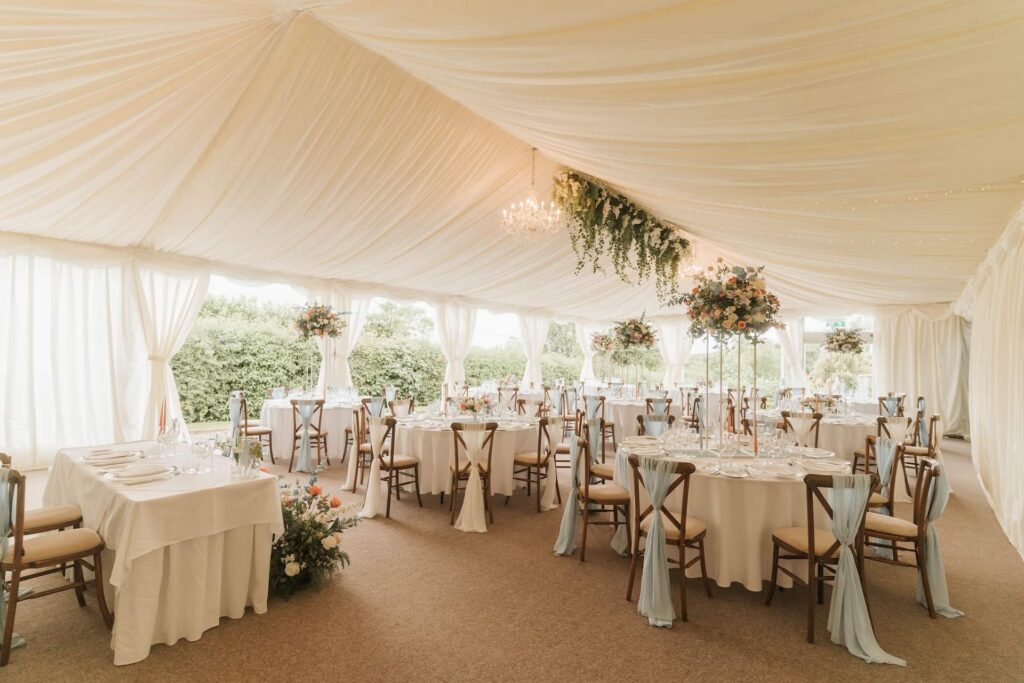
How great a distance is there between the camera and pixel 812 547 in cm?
311

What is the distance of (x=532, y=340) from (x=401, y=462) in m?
9.57

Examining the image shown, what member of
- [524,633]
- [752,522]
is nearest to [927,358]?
[752,522]

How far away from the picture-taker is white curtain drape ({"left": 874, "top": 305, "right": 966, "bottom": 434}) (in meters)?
11.4

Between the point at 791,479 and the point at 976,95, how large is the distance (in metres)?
2.39

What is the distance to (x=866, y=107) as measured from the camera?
2.50 m

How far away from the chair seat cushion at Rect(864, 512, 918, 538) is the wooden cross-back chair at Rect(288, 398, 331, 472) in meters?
6.37

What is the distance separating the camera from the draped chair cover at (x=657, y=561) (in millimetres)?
3160

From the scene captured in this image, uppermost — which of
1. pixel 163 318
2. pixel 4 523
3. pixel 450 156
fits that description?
pixel 450 156

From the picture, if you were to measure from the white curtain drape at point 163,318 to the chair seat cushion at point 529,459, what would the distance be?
557 centimetres

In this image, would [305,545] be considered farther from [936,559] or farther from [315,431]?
[315,431]

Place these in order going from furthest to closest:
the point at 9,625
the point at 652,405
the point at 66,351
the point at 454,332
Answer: the point at 454,332 → the point at 652,405 → the point at 66,351 → the point at 9,625

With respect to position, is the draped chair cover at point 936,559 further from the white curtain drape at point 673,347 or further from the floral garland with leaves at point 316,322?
the white curtain drape at point 673,347

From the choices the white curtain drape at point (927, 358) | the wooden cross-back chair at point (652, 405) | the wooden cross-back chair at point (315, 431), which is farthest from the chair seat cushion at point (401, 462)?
the white curtain drape at point (927, 358)

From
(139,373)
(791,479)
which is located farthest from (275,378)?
(791,479)
